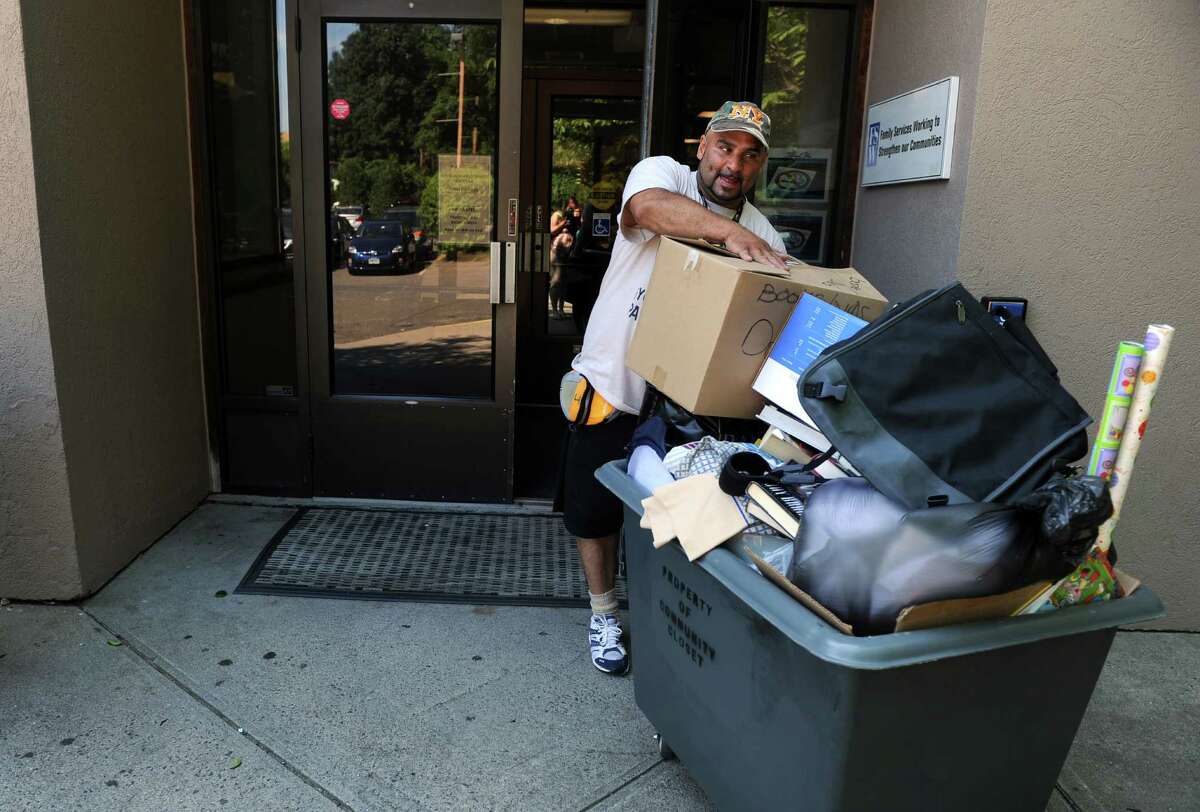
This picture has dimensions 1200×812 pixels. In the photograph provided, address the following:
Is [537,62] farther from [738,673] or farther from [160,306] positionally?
[738,673]

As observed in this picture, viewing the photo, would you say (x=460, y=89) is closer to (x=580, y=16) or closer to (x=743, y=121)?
(x=743, y=121)

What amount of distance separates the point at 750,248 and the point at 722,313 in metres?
0.27

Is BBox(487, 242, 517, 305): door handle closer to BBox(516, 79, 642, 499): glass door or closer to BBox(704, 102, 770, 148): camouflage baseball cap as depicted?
BBox(704, 102, 770, 148): camouflage baseball cap

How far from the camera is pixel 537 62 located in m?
6.71

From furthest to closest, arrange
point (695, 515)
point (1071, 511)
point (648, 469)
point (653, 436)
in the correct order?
point (653, 436), point (648, 469), point (695, 515), point (1071, 511)

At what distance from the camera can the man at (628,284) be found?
2.60 meters

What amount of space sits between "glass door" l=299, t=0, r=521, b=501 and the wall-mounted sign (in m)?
1.60

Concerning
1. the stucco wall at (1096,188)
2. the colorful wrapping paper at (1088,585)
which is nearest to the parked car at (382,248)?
the stucco wall at (1096,188)

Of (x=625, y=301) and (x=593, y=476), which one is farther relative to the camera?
(x=593, y=476)

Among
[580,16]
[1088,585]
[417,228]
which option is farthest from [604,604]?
[580,16]

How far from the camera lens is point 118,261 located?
3.52 meters

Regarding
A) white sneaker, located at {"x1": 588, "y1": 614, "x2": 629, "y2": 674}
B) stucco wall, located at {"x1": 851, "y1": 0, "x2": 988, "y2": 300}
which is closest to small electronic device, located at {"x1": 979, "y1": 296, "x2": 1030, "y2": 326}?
stucco wall, located at {"x1": 851, "y1": 0, "x2": 988, "y2": 300}

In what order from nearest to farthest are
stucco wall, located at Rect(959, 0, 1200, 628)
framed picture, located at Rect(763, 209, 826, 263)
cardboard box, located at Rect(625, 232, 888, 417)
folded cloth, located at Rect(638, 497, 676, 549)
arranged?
folded cloth, located at Rect(638, 497, 676, 549)
cardboard box, located at Rect(625, 232, 888, 417)
stucco wall, located at Rect(959, 0, 1200, 628)
framed picture, located at Rect(763, 209, 826, 263)

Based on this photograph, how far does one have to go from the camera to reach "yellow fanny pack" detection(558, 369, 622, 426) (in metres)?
2.94
